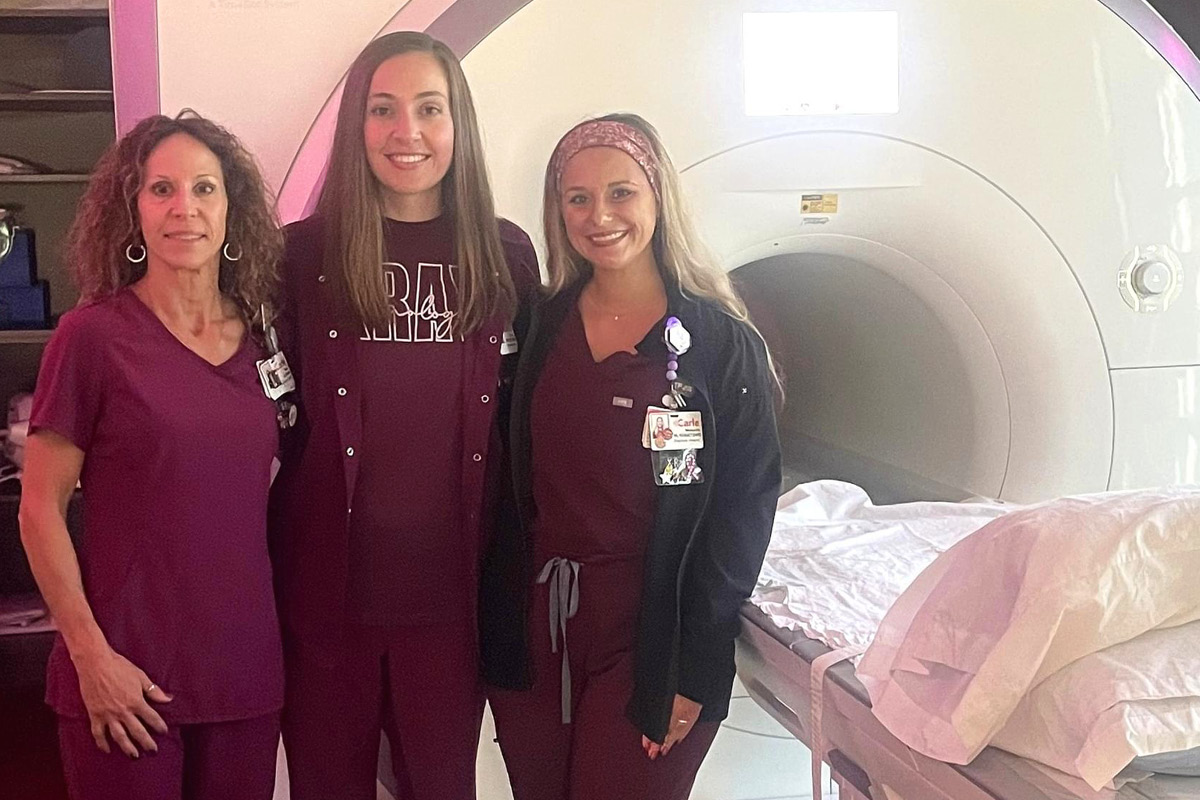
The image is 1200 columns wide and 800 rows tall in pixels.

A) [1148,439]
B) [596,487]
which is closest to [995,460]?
[1148,439]

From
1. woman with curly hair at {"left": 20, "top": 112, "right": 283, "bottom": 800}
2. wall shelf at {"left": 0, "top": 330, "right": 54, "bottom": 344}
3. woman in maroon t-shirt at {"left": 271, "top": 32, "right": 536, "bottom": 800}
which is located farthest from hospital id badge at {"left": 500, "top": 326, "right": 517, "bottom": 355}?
wall shelf at {"left": 0, "top": 330, "right": 54, "bottom": 344}

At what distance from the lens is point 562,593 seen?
60.9 inches

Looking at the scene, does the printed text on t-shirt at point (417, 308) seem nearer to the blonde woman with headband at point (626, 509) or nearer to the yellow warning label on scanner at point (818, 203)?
the blonde woman with headband at point (626, 509)

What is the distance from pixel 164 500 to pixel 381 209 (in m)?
0.47

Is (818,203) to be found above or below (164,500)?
above

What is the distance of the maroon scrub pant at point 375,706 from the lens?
1549 mm

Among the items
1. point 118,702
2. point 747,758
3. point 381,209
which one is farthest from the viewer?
point 747,758

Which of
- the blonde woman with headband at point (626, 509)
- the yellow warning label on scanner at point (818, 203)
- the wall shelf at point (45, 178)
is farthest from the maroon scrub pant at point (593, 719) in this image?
the wall shelf at point (45, 178)

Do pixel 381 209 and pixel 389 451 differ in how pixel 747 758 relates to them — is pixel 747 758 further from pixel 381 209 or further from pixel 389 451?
pixel 381 209

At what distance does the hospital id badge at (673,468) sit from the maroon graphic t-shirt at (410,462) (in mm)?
258

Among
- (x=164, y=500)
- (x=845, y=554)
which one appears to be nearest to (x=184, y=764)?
(x=164, y=500)

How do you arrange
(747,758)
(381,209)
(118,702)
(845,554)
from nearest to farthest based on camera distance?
(118,702), (381,209), (845,554), (747,758)

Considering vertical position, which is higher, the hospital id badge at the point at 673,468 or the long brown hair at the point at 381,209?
the long brown hair at the point at 381,209

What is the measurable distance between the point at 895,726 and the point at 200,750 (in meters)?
0.83
